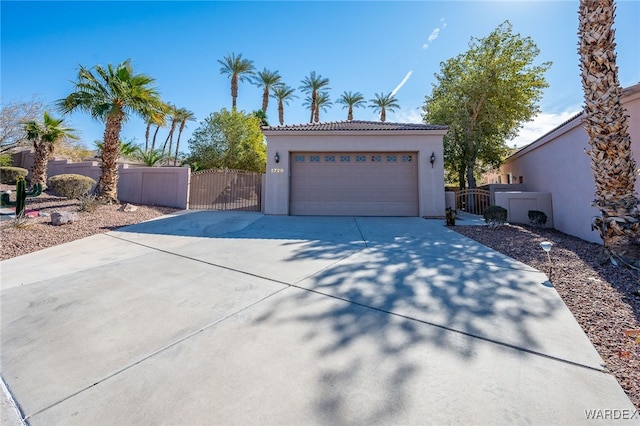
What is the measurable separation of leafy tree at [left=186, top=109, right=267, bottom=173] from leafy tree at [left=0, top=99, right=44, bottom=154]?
900cm

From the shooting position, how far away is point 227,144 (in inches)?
801

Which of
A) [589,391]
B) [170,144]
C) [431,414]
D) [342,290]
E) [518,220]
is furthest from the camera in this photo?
[170,144]

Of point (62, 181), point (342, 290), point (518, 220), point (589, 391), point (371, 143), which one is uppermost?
point (371, 143)

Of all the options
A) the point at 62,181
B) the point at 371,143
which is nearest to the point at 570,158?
the point at 371,143

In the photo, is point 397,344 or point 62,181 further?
point 62,181

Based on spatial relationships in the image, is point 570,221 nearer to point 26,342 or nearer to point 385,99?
point 26,342

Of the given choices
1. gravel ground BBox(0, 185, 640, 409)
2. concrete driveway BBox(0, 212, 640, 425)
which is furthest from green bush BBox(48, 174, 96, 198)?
concrete driveway BBox(0, 212, 640, 425)

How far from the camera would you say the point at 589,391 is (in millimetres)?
1847

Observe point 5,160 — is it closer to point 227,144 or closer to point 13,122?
point 13,122

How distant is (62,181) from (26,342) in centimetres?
1178

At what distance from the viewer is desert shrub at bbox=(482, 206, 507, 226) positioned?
7.77 m

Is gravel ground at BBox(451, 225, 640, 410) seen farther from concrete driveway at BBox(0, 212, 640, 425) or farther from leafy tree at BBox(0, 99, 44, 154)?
leafy tree at BBox(0, 99, 44, 154)

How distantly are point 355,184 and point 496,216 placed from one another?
5.03 metres

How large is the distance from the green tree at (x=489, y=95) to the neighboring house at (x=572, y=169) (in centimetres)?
517
